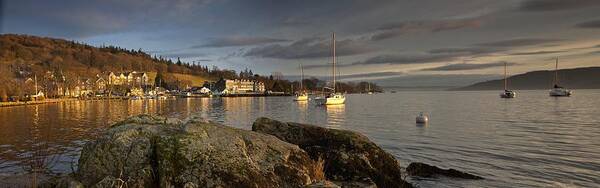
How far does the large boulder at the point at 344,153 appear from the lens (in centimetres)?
1287

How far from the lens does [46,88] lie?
143375 millimetres

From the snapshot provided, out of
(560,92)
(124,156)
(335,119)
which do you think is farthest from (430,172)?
(560,92)

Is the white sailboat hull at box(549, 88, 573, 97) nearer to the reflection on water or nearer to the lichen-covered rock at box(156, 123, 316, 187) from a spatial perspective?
the reflection on water

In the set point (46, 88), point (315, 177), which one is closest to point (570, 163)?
point (315, 177)

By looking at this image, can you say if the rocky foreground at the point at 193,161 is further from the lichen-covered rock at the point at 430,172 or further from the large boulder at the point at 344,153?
the lichen-covered rock at the point at 430,172

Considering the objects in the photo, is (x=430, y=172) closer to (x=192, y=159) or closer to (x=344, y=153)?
(x=344, y=153)

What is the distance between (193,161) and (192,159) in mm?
51

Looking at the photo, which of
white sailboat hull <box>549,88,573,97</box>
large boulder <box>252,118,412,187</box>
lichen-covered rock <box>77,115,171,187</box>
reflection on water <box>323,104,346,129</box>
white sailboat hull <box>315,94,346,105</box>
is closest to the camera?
lichen-covered rock <box>77,115,171,187</box>

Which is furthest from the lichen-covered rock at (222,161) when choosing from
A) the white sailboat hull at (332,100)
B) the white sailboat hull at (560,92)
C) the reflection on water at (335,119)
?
the white sailboat hull at (560,92)

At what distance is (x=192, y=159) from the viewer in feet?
31.1

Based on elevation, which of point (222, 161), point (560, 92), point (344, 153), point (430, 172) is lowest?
point (430, 172)

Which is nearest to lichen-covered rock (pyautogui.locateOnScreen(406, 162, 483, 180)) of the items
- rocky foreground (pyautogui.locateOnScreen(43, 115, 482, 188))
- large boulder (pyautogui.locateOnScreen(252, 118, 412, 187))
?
large boulder (pyautogui.locateOnScreen(252, 118, 412, 187))

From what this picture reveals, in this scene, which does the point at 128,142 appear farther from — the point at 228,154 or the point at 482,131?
the point at 482,131

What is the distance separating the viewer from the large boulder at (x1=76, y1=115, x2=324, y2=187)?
31.1ft
